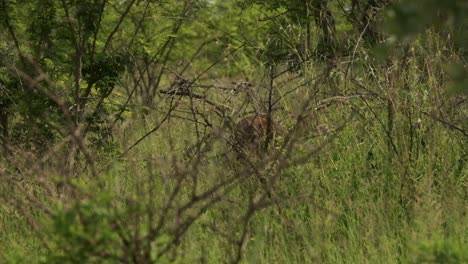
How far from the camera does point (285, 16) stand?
7.45 meters

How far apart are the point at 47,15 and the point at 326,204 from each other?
8.50ft

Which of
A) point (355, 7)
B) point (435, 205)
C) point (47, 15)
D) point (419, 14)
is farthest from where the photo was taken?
point (355, 7)

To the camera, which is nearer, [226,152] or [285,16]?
[226,152]

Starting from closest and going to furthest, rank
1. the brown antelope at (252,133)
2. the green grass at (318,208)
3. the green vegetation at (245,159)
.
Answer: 1. the green grass at (318,208)
2. the green vegetation at (245,159)
3. the brown antelope at (252,133)

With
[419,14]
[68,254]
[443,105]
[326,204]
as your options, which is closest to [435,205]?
[326,204]

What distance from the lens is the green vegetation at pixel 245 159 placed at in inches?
133

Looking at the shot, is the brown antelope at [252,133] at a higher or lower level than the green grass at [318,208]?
higher

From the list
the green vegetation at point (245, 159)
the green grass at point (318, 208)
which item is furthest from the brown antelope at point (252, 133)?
the green grass at point (318, 208)

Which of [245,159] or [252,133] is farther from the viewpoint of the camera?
[252,133]

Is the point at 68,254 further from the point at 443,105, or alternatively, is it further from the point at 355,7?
the point at 355,7

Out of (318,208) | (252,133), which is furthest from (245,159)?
(252,133)

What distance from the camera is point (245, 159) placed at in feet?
13.7

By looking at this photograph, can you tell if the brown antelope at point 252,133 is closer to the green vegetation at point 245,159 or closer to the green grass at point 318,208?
the green vegetation at point 245,159

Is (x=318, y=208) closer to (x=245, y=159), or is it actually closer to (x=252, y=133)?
(x=245, y=159)
